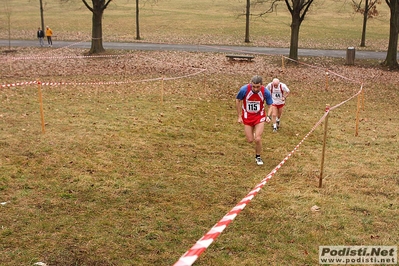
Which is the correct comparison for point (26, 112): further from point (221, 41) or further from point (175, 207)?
point (221, 41)

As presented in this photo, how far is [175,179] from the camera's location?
7.98m

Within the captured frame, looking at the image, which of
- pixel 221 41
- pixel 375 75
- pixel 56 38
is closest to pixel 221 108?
pixel 375 75

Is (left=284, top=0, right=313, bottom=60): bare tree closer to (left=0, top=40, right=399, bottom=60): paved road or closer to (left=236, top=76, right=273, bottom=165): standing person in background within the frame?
(left=0, top=40, right=399, bottom=60): paved road

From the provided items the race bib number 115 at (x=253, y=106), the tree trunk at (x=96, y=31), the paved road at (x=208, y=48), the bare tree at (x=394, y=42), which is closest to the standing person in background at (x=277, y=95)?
the race bib number 115 at (x=253, y=106)

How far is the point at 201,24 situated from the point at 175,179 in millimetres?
42352

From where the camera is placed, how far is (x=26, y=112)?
12312mm

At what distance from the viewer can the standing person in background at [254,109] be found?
28.9ft

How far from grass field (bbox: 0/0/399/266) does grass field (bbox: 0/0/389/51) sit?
2236 cm

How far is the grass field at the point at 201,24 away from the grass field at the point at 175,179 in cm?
2236

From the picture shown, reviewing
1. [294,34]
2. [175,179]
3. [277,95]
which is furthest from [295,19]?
[175,179]

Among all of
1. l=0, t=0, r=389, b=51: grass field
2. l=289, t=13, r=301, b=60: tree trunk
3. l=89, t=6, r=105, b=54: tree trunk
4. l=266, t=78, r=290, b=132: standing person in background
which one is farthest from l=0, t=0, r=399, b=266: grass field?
l=0, t=0, r=389, b=51: grass field

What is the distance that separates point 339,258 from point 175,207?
105 inches

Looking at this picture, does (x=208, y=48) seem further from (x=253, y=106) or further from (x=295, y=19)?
(x=253, y=106)

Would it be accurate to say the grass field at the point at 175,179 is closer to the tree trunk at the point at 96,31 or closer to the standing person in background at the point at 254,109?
the standing person in background at the point at 254,109
